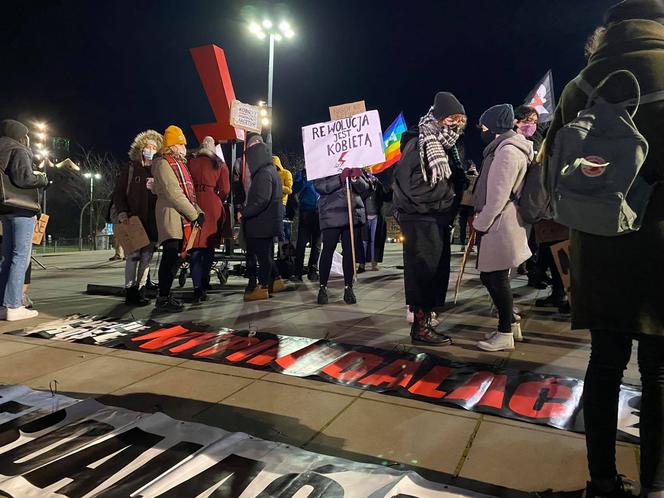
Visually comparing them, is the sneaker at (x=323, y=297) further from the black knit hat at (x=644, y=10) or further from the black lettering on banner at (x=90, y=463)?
the black knit hat at (x=644, y=10)

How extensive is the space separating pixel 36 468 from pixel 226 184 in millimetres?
4504

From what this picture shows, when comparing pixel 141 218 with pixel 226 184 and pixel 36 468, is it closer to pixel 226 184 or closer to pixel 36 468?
pixel 226 184

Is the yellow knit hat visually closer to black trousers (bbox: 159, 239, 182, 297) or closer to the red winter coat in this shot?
the red winter coat

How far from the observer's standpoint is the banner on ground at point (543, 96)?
28.5 feet

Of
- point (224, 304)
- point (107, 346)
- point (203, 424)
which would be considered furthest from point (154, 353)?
point (224, 304)

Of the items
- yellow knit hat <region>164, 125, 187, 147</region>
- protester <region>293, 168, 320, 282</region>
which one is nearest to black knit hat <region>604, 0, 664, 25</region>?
yellow knit hat <region>164, 125, 187, 147</region>

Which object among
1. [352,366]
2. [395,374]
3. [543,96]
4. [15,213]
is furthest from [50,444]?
[543,96]

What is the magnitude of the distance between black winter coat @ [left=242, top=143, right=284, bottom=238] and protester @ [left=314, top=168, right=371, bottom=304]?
597mm

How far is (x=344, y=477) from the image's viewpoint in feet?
5.70

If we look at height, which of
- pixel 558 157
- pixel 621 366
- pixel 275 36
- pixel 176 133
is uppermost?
pixel 275 36

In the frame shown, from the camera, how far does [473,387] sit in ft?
8.91

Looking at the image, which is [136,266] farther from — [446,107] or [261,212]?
[446,107]

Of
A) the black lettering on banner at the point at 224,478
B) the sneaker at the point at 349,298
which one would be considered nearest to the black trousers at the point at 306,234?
the sneaker at the point at 349,298

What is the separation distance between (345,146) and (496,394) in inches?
161
